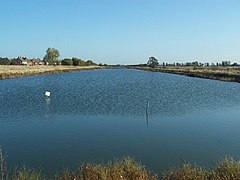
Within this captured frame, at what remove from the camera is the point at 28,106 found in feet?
70.4

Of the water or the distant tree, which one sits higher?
the distant tree

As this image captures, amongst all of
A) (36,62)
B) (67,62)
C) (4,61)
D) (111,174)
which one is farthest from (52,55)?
(111,174)

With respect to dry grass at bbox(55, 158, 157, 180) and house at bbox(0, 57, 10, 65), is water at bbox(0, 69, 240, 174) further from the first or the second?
house at bbox(0, 57, 10, 65)

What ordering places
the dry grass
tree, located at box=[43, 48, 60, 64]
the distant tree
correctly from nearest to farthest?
the dry grass
tree, located at box=[43, 48, 60, 64]
the distant tree

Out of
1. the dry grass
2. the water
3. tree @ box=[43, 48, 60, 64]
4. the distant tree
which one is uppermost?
tree @ box=[43, 48, 60, 64]

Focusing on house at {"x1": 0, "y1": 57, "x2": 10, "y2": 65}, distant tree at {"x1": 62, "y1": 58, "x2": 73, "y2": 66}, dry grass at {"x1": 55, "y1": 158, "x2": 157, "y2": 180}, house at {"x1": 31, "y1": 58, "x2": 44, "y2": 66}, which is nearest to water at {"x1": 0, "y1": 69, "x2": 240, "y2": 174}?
dry grass at {"x1": 55, "y1": 158, "x2": 157, "y2": 180}

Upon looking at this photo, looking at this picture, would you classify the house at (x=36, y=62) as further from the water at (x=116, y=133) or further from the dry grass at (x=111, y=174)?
the dry grass at (x=111, y=174)

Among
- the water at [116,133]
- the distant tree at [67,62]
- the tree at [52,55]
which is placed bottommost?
the water at [116,133]

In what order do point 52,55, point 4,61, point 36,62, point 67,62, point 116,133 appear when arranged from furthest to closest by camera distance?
point 36,62
point 67,62
point 52,55
point 4,61
point 116,133

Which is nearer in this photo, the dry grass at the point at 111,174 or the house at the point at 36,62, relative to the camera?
the dry grass at the point at 111,174

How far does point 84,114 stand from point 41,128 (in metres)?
4.01

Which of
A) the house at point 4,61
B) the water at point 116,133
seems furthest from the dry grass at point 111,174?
the house at point 4,61

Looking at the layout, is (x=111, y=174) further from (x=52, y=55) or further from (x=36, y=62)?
(x=36, y=62)

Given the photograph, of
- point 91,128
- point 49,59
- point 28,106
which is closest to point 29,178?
point 91,128
